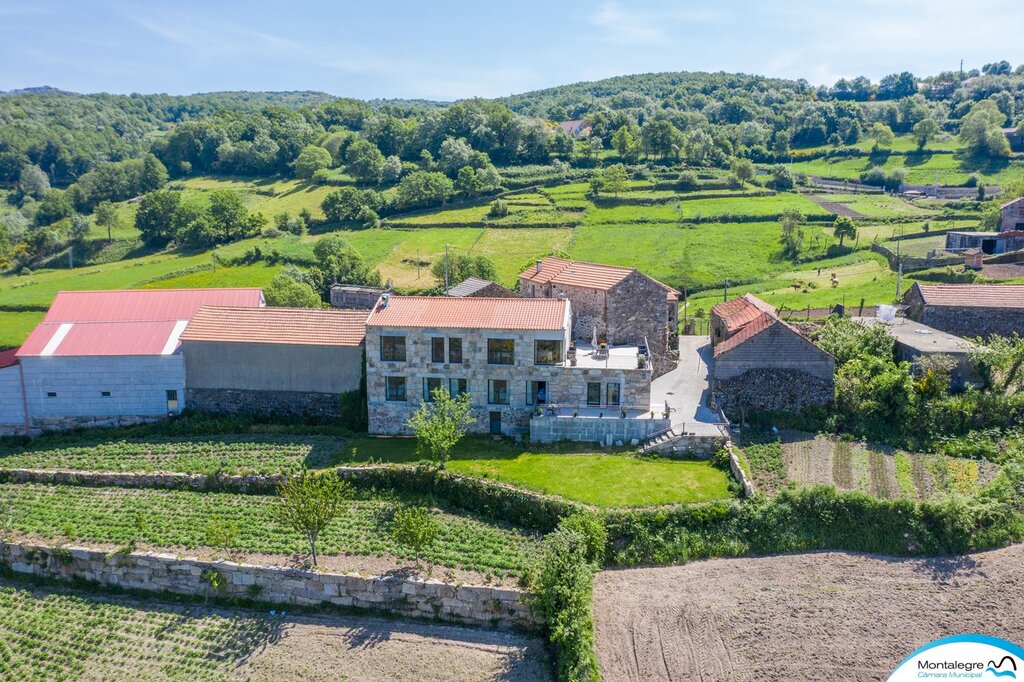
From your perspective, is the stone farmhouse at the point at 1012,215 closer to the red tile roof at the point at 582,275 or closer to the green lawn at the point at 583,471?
the red tile roof at the point at 582,275

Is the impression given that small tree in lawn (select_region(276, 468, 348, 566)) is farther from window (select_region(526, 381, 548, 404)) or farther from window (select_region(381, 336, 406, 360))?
window (select_region(526, 381, 548, 404))

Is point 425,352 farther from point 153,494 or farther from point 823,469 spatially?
point 823,469

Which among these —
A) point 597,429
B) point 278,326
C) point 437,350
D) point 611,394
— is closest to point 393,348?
point 437,350

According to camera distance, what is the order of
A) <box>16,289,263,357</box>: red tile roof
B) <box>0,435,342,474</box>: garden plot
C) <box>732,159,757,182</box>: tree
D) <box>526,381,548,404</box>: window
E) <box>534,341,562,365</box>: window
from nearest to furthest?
<box>0,435,342,474</box>: garden plot < <box>534,341,562,365</box>: window < <box>526,381,548,404</box>: window < <box>16,289,263,357</box>: red tile roof < <box>732,159,757,182</box>: tree

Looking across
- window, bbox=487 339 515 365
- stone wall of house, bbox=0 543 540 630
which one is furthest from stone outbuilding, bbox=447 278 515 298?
stone wall of house, bbox=0 543 540 630

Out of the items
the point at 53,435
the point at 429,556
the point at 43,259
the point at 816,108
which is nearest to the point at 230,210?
the point at 43,259

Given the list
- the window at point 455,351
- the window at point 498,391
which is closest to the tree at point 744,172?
the window at point 498,391
